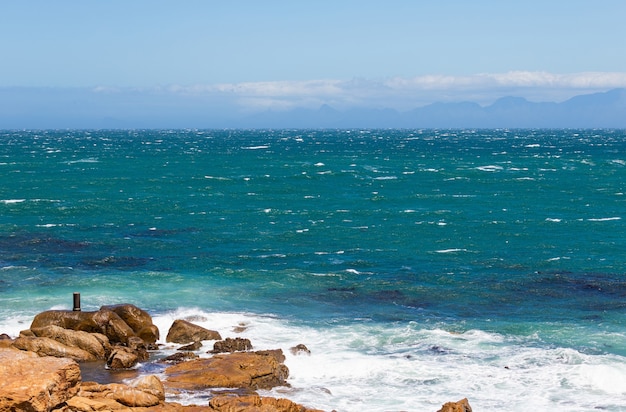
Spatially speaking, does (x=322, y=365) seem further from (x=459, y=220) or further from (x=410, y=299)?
(x=459, y=220)

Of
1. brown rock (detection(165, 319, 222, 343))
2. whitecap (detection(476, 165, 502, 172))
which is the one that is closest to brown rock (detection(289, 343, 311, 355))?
brown rock (detection(165, 319, 222, 343))

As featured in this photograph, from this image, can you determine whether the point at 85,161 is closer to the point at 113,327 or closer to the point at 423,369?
the point at 113,327

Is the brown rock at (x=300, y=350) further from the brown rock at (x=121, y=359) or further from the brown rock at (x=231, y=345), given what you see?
the brown rock at (x=121, y=359)

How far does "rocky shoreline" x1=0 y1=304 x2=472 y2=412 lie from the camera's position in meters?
20.2

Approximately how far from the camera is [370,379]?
113 ft

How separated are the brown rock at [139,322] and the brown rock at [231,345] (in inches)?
145

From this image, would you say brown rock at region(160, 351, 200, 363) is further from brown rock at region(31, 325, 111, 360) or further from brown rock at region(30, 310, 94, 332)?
brown rock at region(30, 310, 94, 332)

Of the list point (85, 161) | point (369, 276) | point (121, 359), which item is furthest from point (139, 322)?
point (85, 161)

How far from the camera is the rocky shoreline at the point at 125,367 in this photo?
20.2 metres

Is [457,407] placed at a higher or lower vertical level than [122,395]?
lower

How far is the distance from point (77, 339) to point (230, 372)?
8398 mm

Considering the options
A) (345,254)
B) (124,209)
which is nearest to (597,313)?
(345,254)

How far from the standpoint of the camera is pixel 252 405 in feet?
87.7

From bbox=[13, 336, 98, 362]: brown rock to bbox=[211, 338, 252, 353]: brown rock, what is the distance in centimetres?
576
